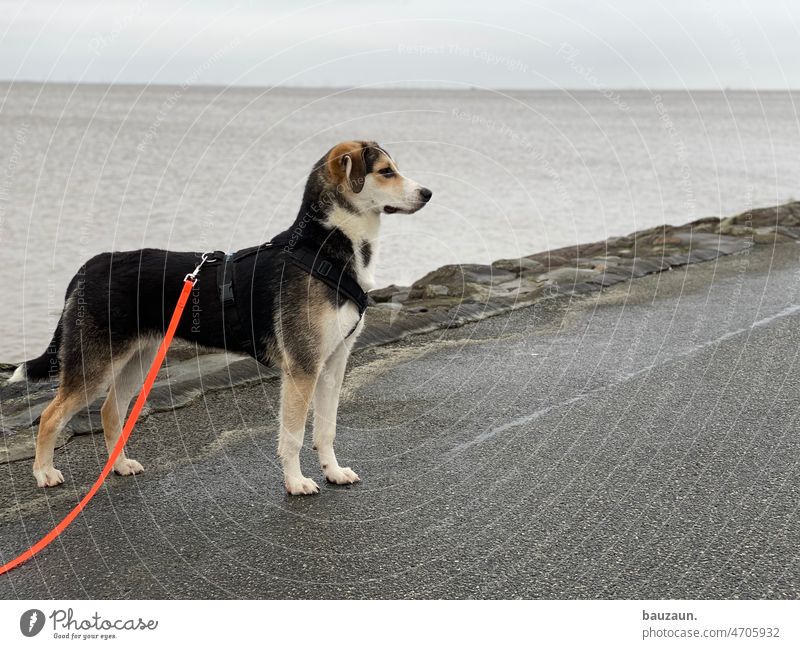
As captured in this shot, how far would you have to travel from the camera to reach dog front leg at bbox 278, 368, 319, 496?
5.11 meters

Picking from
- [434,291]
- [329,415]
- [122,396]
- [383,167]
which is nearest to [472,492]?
[329,415]

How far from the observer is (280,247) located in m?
5.23

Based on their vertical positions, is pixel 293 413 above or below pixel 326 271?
below

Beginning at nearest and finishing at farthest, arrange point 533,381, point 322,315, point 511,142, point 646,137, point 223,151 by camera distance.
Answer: point 322,315, point 533,381, point 223,151, point 511,142, point 646,137

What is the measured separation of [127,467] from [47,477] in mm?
481

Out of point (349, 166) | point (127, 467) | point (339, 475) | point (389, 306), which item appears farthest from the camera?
point (389, 306)

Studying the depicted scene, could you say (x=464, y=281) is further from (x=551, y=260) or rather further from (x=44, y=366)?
(x=44, y=366)

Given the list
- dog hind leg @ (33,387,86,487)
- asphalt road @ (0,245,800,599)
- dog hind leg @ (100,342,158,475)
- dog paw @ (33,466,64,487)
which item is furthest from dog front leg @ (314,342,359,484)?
dog paw @ (33,466,64,487)

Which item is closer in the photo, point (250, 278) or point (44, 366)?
point (250, 278)

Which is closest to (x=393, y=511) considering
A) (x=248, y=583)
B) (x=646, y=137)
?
(x=248, y=583)

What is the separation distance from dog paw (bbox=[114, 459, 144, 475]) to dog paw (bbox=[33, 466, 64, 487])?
0.36m

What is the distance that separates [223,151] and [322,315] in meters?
51.2

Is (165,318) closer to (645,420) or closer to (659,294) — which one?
(645,420)

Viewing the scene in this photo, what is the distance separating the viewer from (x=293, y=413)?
16.8ft
